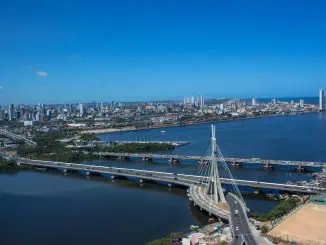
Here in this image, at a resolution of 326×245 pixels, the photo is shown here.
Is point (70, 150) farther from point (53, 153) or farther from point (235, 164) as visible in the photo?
point (235, 164)

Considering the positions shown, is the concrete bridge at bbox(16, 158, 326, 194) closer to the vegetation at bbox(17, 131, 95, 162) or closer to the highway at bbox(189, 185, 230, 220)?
the highway at bbox(189, 185, 230, 220)

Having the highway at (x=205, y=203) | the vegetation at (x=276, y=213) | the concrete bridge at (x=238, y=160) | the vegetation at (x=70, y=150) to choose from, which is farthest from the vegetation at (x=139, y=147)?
the vegetation at (x=276, y=213)

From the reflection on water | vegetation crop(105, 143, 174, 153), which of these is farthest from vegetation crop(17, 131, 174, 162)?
the reflection on water

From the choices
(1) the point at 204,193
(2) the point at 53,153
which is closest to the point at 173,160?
(2) the point at 53,153

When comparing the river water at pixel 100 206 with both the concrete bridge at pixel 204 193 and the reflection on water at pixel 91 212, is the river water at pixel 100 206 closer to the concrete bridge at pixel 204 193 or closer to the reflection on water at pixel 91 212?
the reflection on water at pixel 91 212

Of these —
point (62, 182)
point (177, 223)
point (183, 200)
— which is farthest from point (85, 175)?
point (177, 223)

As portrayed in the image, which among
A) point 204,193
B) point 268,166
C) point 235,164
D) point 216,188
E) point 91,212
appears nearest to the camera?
point 216,188

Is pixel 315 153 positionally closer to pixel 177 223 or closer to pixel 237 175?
pixel 237 175
